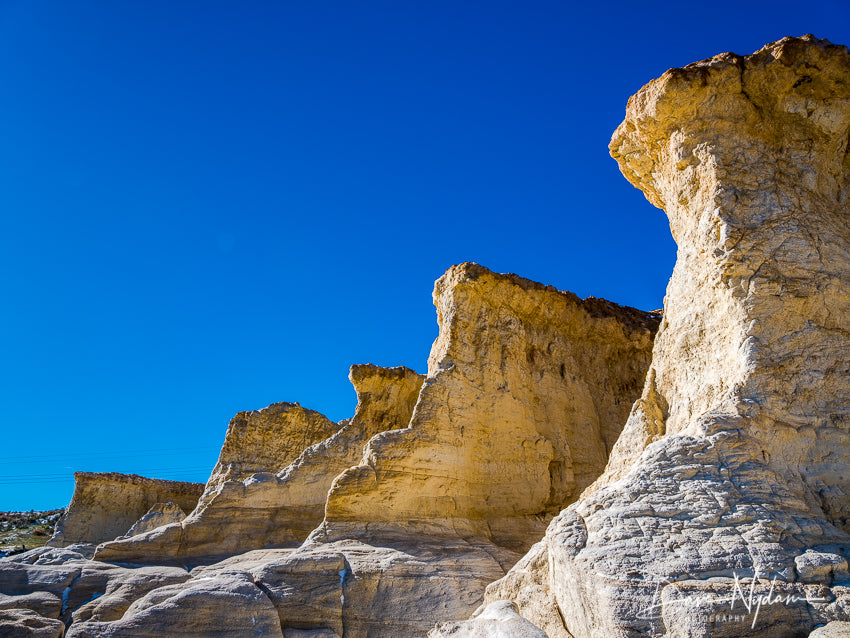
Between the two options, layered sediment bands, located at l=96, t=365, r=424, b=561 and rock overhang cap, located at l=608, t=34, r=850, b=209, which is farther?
layered sediment bands, located at l=96, t=365, r=424, b=561

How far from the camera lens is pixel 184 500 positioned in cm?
2667

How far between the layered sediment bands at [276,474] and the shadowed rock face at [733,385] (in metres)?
8.23

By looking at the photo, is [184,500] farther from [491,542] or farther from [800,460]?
[800,460]

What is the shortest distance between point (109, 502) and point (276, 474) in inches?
423

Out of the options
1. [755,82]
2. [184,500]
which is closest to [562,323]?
[755,82]

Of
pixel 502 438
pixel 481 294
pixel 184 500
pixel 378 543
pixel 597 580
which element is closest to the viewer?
pixel 597 580

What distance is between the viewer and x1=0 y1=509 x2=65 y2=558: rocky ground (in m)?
33.0

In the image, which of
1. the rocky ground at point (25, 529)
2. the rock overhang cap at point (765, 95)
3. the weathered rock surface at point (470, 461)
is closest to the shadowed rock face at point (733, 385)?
the rock overhang cap at point (765, 95)

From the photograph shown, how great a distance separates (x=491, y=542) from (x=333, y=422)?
10558 millimetres

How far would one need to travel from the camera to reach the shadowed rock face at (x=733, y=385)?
311 inches

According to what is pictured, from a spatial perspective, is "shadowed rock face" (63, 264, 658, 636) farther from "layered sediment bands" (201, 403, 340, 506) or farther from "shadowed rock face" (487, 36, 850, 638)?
"shadowed rock face" (487, 36, 850, 638)

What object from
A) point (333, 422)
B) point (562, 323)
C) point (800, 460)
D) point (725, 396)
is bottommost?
point (800, 460)

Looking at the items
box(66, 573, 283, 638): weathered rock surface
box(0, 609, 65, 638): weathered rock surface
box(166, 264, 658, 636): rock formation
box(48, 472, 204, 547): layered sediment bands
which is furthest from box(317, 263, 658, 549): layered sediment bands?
box(48, 472, 204, 547): layered sediment bands

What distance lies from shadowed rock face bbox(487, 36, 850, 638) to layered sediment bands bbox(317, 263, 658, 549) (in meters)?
4.16
